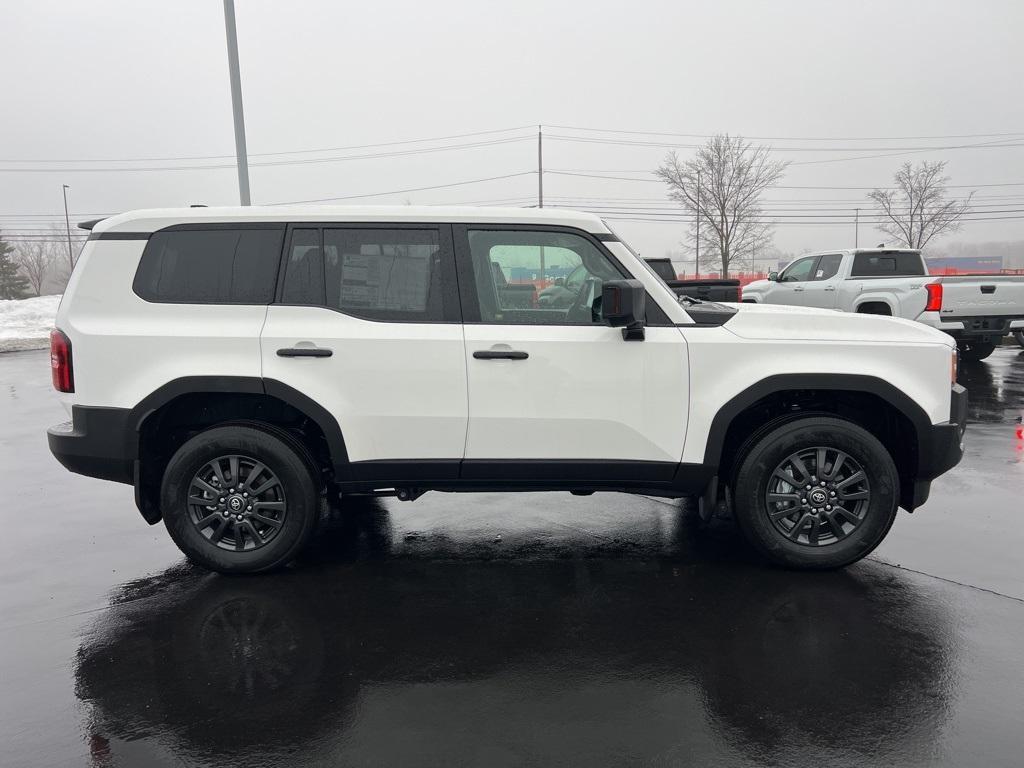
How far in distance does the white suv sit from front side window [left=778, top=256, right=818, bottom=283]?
11685mm

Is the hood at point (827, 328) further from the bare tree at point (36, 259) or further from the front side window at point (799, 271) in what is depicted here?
the bare tree at point (36, 259)

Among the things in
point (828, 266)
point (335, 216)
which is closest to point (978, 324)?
point (828, 266)

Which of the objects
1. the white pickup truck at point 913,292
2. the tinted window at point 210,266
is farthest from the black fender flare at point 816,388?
the white pickup truck at point 913,292

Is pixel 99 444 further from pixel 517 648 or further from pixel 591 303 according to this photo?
pixel 591 303

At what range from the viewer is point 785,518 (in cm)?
432

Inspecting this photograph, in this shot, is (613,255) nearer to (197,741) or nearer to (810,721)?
(810,721)

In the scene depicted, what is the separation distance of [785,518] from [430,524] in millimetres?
2399

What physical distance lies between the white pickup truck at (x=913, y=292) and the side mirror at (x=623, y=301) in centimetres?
911

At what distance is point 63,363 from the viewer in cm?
420

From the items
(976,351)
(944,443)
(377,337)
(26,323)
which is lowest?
(976,351)

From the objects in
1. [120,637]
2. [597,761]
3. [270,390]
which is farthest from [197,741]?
[270,390]

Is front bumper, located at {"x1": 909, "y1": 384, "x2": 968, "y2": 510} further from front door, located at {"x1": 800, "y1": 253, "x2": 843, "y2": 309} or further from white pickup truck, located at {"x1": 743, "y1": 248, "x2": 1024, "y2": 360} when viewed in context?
front door, located at {"x1": 800, "y1": 253, "x2": 843, "y2": 309}

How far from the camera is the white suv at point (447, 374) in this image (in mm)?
4160

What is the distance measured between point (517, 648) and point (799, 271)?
550 inches
